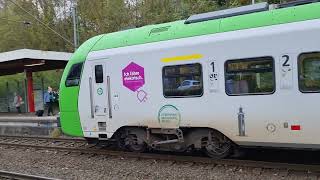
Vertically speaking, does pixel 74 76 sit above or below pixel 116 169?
above

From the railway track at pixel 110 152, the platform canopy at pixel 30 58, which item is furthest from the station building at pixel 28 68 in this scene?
the railway track at pixel 110 152

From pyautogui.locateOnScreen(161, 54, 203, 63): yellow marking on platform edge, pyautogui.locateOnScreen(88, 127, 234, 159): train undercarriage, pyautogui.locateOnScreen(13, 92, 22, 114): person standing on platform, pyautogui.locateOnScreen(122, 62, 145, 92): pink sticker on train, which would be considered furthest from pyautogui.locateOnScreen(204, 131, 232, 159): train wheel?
pyautogui.locateOnScreen(13, 92, 22, 114): person standing on platform

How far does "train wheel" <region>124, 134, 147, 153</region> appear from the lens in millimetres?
11636

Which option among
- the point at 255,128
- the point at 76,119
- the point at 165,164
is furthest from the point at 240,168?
the point at 76,119

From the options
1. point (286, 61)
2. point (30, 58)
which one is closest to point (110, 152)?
point (286, 61)

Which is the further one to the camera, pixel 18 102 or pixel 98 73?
pixel 18 102

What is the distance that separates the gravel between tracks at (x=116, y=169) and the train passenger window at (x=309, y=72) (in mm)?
1601

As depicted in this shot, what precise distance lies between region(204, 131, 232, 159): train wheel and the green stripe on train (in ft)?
7.29

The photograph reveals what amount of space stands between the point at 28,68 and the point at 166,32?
1836 cm

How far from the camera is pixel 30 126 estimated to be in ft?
62.2

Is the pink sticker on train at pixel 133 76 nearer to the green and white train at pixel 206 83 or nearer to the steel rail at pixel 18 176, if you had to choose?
the green and white train at pixel 206 83

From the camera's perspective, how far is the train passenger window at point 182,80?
1022 centimetres

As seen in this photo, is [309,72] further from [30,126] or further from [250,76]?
[30,126]

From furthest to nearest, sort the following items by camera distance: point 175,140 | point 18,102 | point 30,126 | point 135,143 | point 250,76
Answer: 1. point 18,102
2. point 30,126
3. point 135,143
4. point 175,140
5. point 250,76
